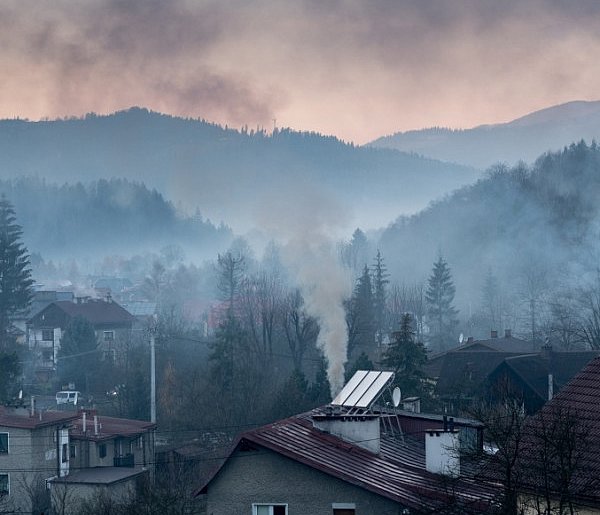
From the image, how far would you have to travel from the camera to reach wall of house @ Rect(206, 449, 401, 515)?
1786 cm

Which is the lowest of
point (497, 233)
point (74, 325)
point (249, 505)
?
point (249, 505)

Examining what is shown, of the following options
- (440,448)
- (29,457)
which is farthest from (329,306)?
(440,448)

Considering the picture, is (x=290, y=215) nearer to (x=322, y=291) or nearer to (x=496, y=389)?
(x=322, y=291)

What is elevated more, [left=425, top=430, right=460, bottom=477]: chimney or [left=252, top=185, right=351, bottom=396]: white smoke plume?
[left=252, top=185, right=351, bottom=396]: white smoke plume

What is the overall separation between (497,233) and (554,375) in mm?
89492

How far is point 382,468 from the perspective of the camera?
18.9 m

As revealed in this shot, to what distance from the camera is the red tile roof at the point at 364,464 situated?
56.4 ft

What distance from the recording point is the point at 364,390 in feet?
71.8

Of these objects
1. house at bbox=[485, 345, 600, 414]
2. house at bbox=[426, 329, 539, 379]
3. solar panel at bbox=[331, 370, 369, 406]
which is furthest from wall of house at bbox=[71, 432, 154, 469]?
solar panel at bbox=[331, 370, 369, 406]

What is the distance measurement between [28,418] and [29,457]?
1.60m

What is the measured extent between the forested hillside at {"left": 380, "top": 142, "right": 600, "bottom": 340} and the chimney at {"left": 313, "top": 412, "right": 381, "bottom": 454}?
6225cm

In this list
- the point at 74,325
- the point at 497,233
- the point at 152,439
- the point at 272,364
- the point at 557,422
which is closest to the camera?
the point at 557,422

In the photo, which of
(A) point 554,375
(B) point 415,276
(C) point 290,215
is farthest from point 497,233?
(A) point 554,375

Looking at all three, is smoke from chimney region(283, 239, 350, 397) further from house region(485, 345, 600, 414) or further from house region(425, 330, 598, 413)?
house region(485, 345, 600, 414)
